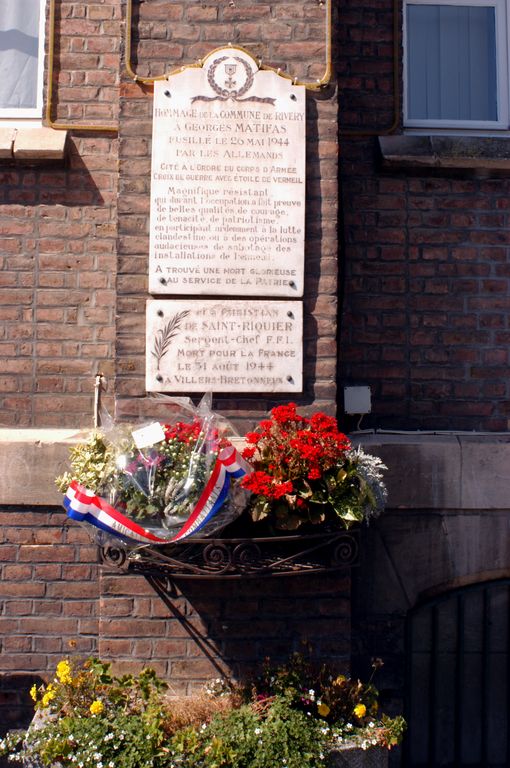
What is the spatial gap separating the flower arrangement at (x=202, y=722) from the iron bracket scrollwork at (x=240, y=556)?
1.68ft

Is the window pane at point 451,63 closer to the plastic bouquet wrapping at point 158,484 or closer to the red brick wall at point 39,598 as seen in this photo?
the plastic bouquet wrapping at point 158,484

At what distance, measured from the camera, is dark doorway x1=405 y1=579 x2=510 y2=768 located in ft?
13.4

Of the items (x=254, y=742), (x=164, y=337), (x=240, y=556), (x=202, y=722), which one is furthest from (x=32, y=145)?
(x=254, y=742)

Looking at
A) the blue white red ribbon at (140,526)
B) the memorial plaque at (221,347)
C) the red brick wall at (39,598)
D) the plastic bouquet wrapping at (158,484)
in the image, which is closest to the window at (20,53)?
the memorial plaque at (221,347)

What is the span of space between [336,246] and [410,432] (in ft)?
3.41

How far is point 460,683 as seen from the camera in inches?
162

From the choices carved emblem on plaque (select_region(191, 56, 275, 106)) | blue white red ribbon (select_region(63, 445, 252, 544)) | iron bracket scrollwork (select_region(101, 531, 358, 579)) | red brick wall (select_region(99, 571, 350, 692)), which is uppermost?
carved emblem on plaque (select_region(191, 56, 275, 106))

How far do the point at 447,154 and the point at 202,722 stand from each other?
297 centimetres

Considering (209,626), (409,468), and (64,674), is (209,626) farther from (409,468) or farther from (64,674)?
(409,468)

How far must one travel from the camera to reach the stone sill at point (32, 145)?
3.96 meters

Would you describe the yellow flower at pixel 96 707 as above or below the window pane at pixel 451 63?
below

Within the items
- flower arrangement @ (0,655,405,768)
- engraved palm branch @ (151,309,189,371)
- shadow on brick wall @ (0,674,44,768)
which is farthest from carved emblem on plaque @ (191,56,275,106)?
shadow on brick wall @ (0,674,44,768)

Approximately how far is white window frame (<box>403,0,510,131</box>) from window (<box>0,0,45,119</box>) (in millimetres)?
1973

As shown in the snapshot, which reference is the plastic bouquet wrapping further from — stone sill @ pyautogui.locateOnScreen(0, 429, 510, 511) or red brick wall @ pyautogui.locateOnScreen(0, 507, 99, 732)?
red brick wall @ pyautogui.locateOnScreen(0, 507, 99, 732)
